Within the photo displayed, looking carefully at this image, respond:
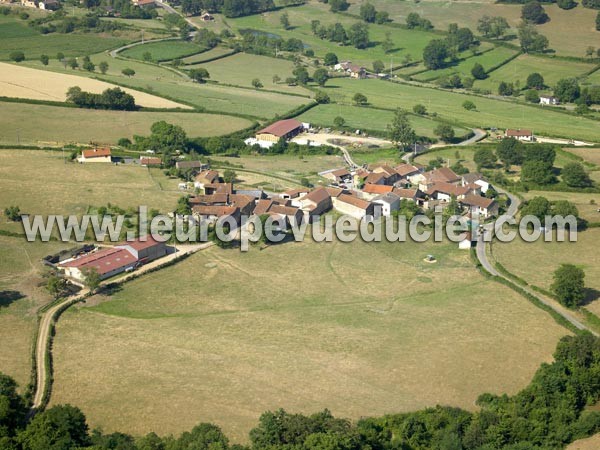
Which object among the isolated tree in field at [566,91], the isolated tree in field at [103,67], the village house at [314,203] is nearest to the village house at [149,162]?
the village house at [314,203]

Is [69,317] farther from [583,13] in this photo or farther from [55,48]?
[583,13]

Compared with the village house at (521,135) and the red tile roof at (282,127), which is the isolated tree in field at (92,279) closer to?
the red tile roof at (282,127)

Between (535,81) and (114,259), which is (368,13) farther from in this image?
(114,259)

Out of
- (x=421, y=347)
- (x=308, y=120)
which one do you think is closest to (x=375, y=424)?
(x=421, y=347)

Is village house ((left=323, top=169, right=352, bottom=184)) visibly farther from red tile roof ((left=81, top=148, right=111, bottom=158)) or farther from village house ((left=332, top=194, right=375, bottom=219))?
red tile roof ((left=81, top=148, right=111, bottom=158))

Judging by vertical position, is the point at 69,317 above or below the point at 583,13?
below

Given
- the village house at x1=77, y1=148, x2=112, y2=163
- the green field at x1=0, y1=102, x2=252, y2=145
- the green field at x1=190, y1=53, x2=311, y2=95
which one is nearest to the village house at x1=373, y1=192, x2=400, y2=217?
the village house at x1=77, y1=148, x2=112, y2=163
